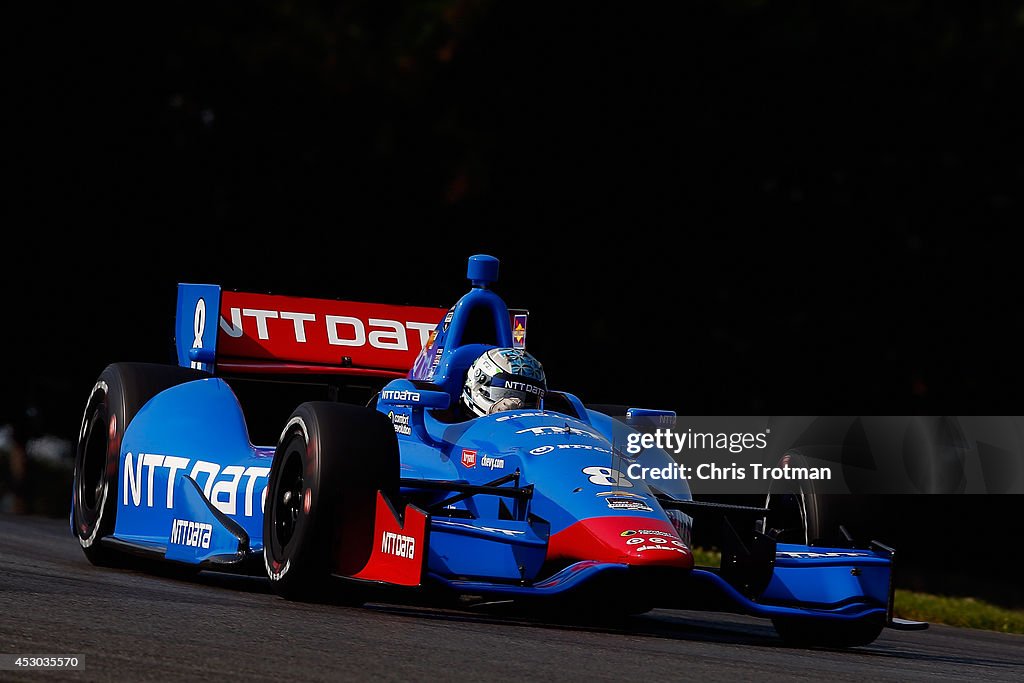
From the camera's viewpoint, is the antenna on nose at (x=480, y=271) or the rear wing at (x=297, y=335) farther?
the rear wing at (x=297, y=335)

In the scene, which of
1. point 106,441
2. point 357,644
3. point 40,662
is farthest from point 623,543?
point 106,441

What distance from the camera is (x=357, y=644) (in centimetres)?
A: 550

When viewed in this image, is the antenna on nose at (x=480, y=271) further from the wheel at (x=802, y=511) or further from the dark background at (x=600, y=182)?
the dark background at (x=600, y=182)

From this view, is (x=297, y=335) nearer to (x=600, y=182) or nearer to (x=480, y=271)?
Answer: (x=480, y=271)

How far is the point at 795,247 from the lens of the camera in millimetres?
20938

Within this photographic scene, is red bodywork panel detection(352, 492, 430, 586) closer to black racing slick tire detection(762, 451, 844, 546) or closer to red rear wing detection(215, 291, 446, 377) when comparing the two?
black racing slick tire detection(762, 451, 844, 546)

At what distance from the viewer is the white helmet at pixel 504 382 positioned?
7957 mm

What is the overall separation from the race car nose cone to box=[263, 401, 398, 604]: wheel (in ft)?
2.48

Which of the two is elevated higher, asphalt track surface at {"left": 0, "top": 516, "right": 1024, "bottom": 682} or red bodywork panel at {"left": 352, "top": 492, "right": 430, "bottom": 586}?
red bodywork panel at {"left": 352, "top": 492, "right": 430, "bottom": 586}

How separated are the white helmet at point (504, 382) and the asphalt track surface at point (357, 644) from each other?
1.03 metres

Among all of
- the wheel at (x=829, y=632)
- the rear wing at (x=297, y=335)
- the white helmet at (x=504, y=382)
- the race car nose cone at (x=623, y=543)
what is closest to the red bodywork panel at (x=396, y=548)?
the race car nose cone at (x=623, y=543)

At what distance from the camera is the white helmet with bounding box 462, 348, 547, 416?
7957 mm

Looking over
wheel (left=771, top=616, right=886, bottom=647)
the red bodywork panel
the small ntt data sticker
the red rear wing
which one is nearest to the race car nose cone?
the red bodywork panel

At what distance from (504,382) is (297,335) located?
95.5 inches
